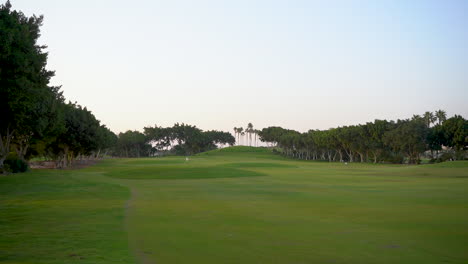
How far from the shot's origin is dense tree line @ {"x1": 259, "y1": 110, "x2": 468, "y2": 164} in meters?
96.4

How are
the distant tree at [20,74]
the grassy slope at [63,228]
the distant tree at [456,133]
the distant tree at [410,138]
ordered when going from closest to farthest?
the grassy slope at [63,228], the distant tree at [20,74], the distant tree at [456,133], the distant tree at [410,138]

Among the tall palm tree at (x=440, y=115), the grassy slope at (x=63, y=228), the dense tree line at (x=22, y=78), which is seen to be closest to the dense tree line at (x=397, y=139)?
the tall palm tree at (x=440, y=115)

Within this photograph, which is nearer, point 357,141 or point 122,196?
point 122,196

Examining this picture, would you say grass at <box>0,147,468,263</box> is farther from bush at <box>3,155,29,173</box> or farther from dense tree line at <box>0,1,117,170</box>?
bush at <box>3,155,29,173</box>

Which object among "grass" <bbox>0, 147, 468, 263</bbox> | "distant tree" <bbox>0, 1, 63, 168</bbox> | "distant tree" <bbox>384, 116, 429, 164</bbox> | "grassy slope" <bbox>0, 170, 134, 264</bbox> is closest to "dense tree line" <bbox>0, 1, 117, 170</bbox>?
"distant tree" <bbox>0, 1, 63, 168</bbox>

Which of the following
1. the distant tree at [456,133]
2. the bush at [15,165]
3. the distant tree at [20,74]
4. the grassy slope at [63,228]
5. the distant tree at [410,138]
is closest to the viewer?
the grassy slope at [63,228]

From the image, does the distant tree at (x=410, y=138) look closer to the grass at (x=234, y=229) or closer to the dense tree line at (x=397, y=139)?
the dense tree line at (x=397, y=139)

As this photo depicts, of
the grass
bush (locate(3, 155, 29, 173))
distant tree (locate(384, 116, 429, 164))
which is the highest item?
distant tree (locate(384, 116, 429, 164))

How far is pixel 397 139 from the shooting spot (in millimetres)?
104750

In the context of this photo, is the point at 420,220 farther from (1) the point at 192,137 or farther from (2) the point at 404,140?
(1) the point at 192,137

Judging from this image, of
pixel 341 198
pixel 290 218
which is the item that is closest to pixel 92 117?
pixel 341 198

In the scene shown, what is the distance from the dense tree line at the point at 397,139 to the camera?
96375 mm

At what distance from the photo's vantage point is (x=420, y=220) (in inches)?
613

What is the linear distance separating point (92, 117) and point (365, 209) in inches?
2607
